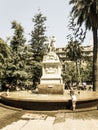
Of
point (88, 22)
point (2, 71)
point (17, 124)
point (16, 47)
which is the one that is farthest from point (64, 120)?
point (16, 47)

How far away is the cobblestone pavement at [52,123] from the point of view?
11.2m

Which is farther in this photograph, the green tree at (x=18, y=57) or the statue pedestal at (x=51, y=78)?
the green tree at (x=18, y=57)

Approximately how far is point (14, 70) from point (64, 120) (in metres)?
22.4

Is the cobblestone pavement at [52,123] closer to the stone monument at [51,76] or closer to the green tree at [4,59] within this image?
the stone monument at [51,76]

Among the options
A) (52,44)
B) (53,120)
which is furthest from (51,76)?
(53,120)

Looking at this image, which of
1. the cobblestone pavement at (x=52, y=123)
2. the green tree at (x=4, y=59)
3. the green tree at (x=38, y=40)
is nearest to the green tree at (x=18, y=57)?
the green tree at (x=4, y=59)

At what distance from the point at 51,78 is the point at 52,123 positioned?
991 centimetres

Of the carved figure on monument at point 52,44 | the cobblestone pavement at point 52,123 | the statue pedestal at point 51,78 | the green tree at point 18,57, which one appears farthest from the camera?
the green tree at point 18,57

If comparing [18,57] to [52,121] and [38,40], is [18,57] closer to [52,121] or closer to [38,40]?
[38,40]

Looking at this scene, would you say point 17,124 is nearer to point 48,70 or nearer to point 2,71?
point 48,70

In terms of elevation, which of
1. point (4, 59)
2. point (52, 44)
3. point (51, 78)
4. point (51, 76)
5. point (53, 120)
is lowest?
point (53, 120)

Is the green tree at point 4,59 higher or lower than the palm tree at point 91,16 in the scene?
lower

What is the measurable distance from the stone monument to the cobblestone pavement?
7.37 meters

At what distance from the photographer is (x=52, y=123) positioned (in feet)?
39.4
